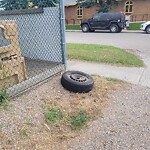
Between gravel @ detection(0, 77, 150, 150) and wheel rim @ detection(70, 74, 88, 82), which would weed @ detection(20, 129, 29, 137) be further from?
wheel rim @ detection(70, 74, 88, 82)

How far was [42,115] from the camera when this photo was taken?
138 inches

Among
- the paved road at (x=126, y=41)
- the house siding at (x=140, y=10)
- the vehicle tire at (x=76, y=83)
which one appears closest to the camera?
the vehicle tire at (x=76, y=83)

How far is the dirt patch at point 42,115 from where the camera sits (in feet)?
9.76

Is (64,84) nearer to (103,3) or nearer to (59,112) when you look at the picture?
(59,112)

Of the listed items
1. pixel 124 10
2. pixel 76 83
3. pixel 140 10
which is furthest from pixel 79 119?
pixel 124 10

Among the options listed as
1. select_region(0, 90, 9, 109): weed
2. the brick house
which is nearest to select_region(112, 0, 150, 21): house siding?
the brick house

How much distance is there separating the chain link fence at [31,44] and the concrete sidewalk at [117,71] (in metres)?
1.20

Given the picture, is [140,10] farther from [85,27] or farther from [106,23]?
[85,27]

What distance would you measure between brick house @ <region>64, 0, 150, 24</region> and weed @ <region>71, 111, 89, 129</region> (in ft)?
85.8

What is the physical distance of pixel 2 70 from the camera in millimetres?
3717

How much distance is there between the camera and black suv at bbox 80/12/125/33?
20.1m

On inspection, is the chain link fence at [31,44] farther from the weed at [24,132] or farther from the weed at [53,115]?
the weed at [24,132]

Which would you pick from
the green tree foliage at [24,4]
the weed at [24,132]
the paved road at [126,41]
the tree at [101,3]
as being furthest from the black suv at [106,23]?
the weed at [24,132]

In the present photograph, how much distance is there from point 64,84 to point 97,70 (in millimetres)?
2114
